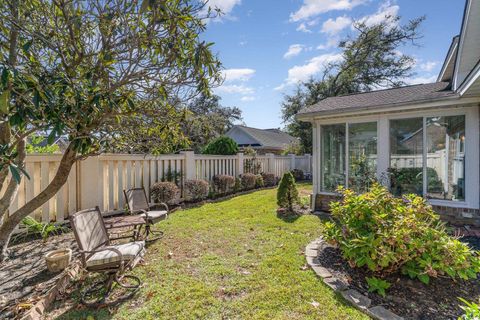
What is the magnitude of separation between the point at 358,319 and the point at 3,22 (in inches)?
219

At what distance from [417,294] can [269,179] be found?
10.7 metres

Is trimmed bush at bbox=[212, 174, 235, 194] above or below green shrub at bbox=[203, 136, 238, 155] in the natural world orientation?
below

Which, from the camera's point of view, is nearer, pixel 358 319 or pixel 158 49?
pixel 358 319

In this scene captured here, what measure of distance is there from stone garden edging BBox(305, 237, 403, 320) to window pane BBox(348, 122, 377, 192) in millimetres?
3557

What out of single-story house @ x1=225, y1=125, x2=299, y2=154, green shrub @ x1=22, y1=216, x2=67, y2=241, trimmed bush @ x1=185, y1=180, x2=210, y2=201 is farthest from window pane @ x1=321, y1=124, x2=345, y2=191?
single-story house @ x1=225, y1=125, x2=299, y2=154

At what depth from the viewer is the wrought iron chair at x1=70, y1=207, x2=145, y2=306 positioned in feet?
10.1

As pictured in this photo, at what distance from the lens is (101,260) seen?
305 centimetres

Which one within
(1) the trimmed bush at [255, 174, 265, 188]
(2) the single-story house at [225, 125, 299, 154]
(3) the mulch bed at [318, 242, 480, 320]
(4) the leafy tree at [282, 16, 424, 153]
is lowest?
(3) the mulch bed at [318, 242, 480, 320]

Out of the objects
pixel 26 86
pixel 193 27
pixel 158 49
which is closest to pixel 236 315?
pixel 26 86

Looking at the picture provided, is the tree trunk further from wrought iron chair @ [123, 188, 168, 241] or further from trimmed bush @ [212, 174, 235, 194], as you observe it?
trimmed bush @ [212, 174, 235, 194]

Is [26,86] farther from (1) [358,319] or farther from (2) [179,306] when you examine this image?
(1) [358,319]

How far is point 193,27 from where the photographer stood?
3.83 meters

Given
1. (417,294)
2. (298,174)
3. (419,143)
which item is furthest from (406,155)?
(298,174)

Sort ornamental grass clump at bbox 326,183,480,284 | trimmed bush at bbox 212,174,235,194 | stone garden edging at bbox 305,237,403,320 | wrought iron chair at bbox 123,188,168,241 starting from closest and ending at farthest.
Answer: stone garden edging at bbox 305,237,403,320, ornamental grass clump at bbox 326,183,480,284, wrought iron chair at bbox 123,188,168,241, trimmed bush at bbox 212,174,235,194
